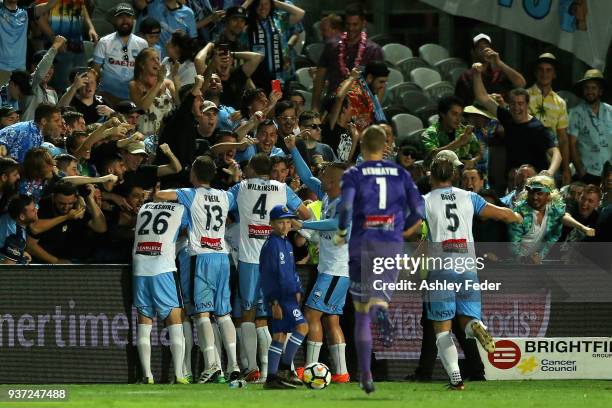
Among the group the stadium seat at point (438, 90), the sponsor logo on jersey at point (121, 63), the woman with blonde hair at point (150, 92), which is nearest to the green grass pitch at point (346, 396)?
the woman with blonde hair at point (150, 92)

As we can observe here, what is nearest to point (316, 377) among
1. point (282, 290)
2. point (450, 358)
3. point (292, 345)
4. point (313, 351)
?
point (292, 345)

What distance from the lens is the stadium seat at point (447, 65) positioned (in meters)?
23.4

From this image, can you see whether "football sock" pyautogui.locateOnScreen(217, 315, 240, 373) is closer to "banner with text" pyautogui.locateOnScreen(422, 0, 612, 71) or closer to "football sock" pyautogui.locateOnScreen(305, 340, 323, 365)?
"football sock" pyautogui.locateOnScreen(305, 340, 323, 365)

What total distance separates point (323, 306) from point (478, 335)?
5.51ft

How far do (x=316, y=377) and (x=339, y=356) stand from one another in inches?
40.3

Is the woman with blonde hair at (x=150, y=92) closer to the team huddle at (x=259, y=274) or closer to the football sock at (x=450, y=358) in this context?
the team huddle at (x=259, y=274)

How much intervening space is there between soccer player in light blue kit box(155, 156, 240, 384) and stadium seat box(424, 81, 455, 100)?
315 inches

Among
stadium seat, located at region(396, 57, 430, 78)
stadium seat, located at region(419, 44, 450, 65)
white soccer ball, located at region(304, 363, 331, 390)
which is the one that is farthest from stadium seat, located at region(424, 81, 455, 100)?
white soccer ball, located at region(304, 363, 331, 390)

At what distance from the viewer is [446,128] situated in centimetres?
1842

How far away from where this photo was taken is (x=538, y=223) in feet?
52.9

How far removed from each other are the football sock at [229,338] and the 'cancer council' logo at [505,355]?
269 cm

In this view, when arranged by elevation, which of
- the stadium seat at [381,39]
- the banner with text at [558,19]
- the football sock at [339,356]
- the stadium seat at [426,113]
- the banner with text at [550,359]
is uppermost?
the banner with text at [558,19]

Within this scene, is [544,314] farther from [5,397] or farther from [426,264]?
[5,397]

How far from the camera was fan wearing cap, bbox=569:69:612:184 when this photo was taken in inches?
771
